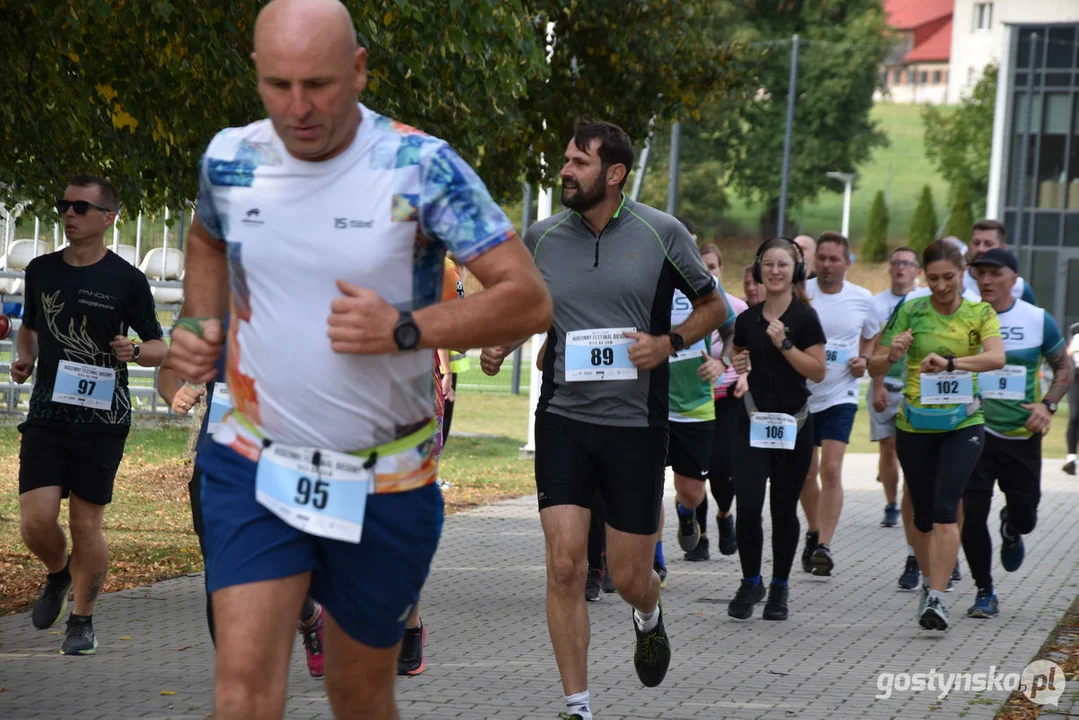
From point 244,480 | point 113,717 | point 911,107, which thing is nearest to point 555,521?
point 113,717

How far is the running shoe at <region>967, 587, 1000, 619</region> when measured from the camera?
8836 mm

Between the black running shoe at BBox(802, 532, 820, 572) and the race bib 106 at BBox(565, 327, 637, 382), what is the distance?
4.65 meters

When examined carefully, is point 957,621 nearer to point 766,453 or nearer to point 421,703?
point 766,453

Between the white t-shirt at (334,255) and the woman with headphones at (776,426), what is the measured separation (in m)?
5.11

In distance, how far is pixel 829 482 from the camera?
10.5m

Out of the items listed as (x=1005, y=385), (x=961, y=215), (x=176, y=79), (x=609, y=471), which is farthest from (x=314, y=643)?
(x=961, y=215)

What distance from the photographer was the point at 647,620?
639cm

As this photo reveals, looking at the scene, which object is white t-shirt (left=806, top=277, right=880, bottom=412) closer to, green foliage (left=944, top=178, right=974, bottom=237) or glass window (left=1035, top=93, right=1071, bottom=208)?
glass window (left=1035, top=93, right=1071, bottom=208)

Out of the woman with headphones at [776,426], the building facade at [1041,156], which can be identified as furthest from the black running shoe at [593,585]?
the building facade at [1041,156]

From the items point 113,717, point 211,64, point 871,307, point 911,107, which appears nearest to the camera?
point 113,717

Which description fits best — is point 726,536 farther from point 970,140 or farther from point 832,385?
point 970,140

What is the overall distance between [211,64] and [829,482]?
16.1ft

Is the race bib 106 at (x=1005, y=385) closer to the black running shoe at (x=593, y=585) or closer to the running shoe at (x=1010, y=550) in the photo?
the running shoe at (x=1010, y=550)

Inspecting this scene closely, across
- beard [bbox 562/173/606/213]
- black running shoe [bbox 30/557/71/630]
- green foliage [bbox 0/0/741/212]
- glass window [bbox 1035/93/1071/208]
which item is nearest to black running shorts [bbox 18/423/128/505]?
black running shoe [bbox 30/557/71/630]
